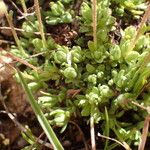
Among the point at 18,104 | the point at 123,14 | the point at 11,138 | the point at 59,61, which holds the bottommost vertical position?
the point at 11,138

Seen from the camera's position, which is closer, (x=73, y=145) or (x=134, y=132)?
(x=134, y=132)

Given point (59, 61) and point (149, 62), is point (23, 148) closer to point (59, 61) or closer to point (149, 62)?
point (59, 61)

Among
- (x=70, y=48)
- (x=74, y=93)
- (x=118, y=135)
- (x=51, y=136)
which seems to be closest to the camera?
(x=51, y=136)

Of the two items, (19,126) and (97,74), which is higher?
(97,74)

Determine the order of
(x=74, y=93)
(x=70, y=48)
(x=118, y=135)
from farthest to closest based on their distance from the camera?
(x=70, y=48), (x=74, y=93), (x=118, y=135)

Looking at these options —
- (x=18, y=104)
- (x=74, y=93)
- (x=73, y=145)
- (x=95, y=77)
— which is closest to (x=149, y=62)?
(x=95, y=77)

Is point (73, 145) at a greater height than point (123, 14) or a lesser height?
lesser

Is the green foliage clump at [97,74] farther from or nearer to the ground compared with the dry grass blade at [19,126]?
farther from the ground

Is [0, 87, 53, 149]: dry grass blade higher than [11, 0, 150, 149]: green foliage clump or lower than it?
lower

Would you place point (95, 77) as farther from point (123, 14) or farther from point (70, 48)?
point (123, 14)
